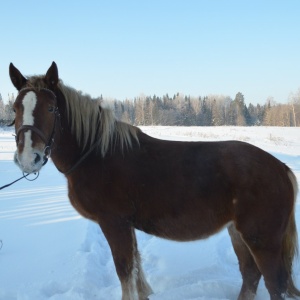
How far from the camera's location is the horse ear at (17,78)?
9.07 ft

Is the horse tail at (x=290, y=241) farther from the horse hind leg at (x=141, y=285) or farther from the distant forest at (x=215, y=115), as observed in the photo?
the distant forest at (x=215, y=115)

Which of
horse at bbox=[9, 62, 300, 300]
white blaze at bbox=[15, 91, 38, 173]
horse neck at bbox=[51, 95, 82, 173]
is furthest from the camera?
horse neck at bbox=[51, 95, 82, 173]

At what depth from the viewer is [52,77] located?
109 inches

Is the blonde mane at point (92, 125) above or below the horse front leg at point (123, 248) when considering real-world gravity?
above

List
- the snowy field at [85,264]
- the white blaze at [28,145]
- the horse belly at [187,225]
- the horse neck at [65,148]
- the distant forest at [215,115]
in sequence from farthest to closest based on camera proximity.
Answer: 1. the distant forest at [215,115]
2. the snowy field at [85,264]
3. the horse neck at [65,148]
4. the horse belly at [187,225]
5. the white blaze at [28,145]

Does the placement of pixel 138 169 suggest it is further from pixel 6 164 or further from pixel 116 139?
pixel 6 164

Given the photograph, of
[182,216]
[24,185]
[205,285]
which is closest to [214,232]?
[182,216]

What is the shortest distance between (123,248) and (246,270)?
1325 millimetres

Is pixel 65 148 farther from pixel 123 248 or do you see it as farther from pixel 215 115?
pixel 215 115

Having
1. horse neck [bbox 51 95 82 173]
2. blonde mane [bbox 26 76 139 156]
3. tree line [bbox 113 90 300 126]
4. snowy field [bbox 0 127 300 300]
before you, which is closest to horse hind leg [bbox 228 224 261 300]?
snowy field [bbox 0 127 300 300]

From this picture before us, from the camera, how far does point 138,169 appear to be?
2822 mm

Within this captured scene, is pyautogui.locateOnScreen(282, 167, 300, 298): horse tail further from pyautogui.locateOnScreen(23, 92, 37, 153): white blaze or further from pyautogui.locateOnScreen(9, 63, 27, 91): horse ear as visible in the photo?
pyautogui.locateOnScreen(9, 63, 27, 91): horse ear

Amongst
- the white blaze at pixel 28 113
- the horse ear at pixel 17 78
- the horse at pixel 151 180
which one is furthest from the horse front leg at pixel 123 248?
the horse ear at pixel 17 78

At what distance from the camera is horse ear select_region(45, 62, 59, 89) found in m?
2.74
